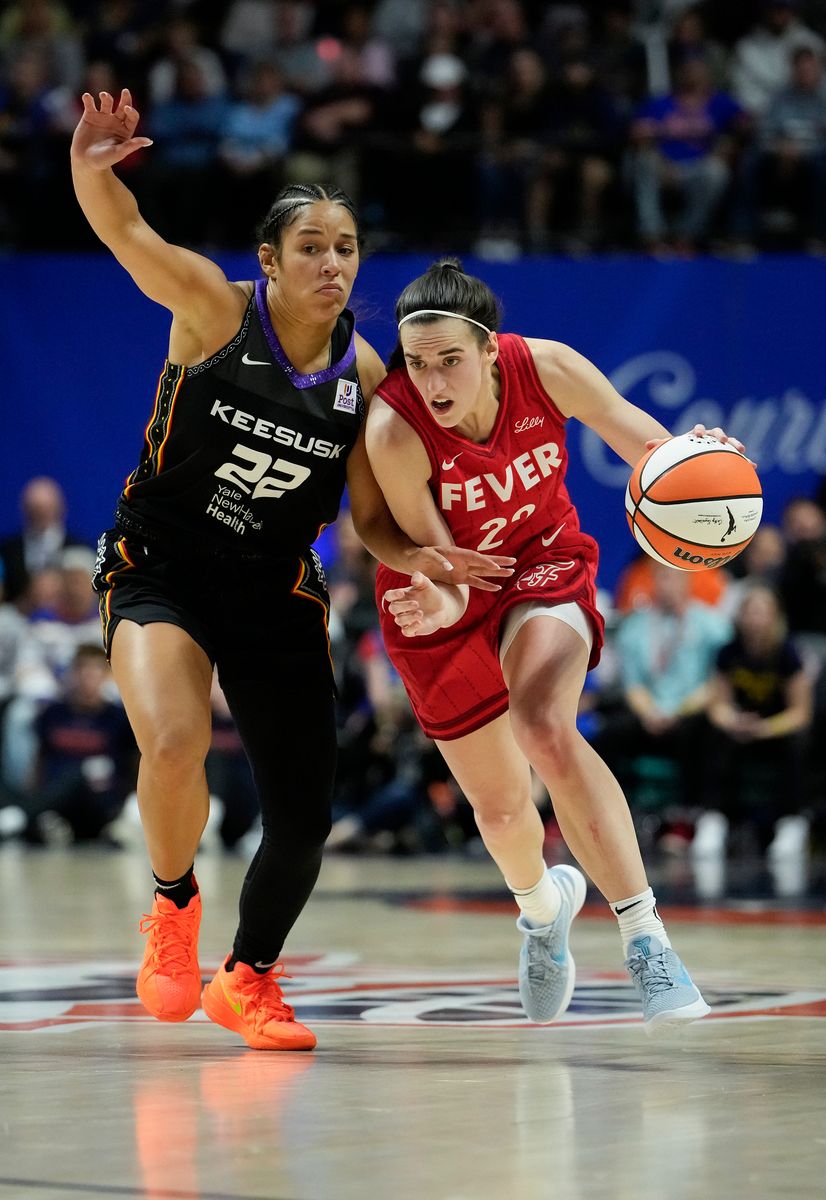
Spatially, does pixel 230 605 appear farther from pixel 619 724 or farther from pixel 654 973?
pixel 619 724

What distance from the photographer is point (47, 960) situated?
237 inches

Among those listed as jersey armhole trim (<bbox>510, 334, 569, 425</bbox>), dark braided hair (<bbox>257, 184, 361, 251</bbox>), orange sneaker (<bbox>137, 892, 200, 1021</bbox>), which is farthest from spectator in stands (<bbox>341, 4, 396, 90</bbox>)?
orange sneaker (<bbox>137, 892, 200, 1021</bbox>)

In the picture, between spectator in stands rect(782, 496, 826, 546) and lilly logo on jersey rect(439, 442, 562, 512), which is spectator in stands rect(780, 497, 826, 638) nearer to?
spectator in stands rect(782, 496, 826, 546)

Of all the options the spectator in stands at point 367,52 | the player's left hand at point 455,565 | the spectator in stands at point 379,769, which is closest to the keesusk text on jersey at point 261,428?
the player's left hand at point 455,565

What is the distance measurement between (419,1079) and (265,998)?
74 centimetres

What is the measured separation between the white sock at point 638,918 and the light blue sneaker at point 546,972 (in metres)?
0.41

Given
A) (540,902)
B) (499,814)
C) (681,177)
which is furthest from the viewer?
(681,177)

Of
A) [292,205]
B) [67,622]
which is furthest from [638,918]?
[67,622]

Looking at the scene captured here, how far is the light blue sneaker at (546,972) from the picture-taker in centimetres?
465

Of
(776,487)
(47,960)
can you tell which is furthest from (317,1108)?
(776,487)

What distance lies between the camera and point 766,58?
13.5 meters

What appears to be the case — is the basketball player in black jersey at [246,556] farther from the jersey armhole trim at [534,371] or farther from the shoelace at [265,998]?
the jersey armhole trim at [534,371]

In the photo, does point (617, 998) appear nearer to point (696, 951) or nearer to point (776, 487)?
point (696, 951)

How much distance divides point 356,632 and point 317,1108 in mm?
7716
